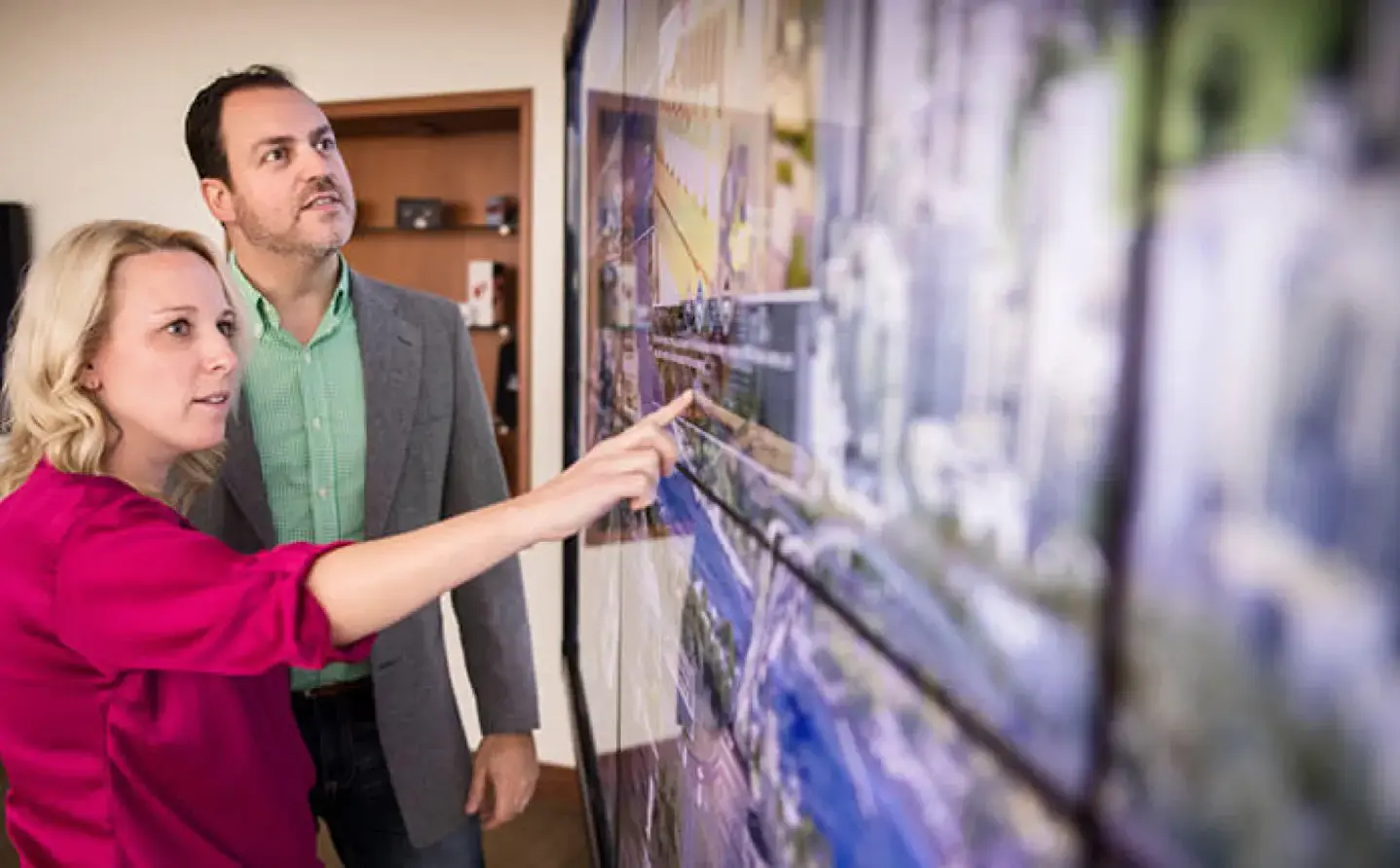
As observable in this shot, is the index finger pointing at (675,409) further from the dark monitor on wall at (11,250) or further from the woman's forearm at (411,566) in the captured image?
the dark monitor on wall at (11,250)

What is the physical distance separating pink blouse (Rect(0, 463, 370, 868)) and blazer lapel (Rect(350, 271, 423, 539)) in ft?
1.15

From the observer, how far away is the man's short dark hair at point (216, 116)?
1505 millimetres

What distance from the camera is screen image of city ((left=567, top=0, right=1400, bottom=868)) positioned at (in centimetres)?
19

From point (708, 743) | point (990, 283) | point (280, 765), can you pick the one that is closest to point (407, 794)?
point (280, 765)

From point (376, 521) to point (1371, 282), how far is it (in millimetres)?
1466

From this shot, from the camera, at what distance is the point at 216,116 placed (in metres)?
1.51

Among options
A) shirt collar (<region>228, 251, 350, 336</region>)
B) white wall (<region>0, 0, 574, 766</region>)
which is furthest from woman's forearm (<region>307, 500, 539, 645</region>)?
white wall (<region>0, 0, 574, 766</region>)

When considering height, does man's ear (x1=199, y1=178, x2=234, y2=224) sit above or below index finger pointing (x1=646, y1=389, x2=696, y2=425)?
above

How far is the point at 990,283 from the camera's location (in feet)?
1.04

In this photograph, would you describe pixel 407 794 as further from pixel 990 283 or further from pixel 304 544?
pixel 990 283

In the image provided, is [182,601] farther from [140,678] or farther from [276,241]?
[276,241]

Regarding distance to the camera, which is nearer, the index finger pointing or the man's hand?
the index finger pointing

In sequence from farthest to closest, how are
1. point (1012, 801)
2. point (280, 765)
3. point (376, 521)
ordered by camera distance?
point (376, 521)
point (280, 765)
point (1012, 801)

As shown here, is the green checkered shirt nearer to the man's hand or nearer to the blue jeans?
the blue jeans
